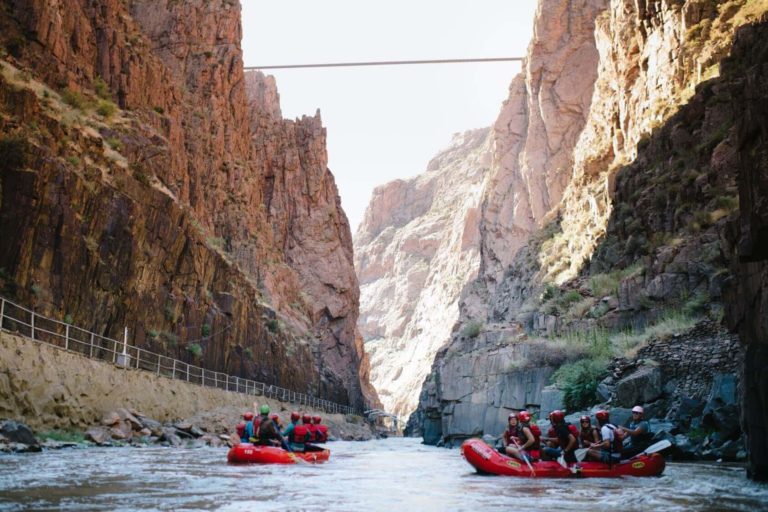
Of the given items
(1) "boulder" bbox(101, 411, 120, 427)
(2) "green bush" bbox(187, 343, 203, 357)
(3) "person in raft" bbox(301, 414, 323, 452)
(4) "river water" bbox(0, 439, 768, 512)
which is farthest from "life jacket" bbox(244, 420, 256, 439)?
(2) "green bush" bbox(187, 343, 203, 357)

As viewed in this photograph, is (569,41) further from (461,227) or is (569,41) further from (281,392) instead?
(461,227)

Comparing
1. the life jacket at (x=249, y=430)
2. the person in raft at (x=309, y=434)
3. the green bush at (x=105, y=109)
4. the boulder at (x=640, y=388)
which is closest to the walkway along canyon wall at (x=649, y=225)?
the boulder at (x=640, y=388)

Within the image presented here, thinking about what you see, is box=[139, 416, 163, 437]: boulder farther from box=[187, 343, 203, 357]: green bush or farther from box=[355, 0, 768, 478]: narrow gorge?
box=[355, 0, 768, 478]: narrow gorge

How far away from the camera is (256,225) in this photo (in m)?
70.9

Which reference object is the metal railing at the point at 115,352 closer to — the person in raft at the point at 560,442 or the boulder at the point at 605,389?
the person in raft at the point at 560,442

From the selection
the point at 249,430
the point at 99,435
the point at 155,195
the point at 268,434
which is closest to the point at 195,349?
the point at 155,195

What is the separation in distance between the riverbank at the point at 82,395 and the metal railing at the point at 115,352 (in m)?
0.50

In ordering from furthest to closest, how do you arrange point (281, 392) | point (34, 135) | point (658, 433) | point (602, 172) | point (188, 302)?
point (281, 392) < point (602, 172) < point (188, 302) < point (34, 135) < point (658, 433)

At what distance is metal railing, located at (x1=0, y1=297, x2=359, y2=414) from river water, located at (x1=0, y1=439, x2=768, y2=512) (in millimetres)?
5690

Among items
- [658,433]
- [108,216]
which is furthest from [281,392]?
[658,433]

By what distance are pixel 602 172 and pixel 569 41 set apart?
1324 inches

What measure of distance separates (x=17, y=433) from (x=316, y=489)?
8.26 meters

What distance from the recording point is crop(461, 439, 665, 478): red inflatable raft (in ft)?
54.1

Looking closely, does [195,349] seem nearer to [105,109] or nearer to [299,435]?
[105,109]
